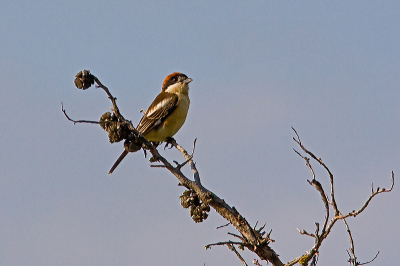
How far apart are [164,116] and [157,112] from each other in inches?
7.0

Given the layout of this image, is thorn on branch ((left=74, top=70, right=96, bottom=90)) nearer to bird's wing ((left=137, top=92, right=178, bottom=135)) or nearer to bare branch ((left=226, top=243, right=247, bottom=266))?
bare branch ((left=226, top=243, right=247, bottom=266))

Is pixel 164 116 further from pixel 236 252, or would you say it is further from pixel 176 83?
pixel 236 252

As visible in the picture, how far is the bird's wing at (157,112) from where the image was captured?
903 centimetres

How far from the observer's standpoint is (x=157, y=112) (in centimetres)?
919

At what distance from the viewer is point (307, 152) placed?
429cm

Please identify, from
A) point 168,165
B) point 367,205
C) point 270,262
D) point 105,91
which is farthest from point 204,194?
point 367,205

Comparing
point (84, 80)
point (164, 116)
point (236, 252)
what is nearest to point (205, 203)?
point (236, 252)

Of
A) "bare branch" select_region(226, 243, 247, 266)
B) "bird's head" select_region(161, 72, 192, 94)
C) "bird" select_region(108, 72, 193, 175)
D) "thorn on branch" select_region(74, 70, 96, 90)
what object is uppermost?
"bird's head" select_region(161, 72, 192, 94)

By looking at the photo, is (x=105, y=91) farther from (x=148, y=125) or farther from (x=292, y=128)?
(x=148, y=125)

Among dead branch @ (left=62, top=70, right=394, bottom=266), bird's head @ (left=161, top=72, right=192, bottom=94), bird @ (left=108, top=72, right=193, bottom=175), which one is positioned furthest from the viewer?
bird's head @ (left=161, top=72, right=192, bottom=94)

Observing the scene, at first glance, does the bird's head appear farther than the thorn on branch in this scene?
Yes

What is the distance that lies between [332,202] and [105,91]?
2.47 m

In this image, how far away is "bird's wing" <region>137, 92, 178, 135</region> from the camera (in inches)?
356

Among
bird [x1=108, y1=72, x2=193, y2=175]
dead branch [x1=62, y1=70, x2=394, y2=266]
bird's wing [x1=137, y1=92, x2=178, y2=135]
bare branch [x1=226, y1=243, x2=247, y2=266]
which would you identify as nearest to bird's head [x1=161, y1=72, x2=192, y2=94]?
bird [x1=108, y1=72, x2=193, y2=175]
